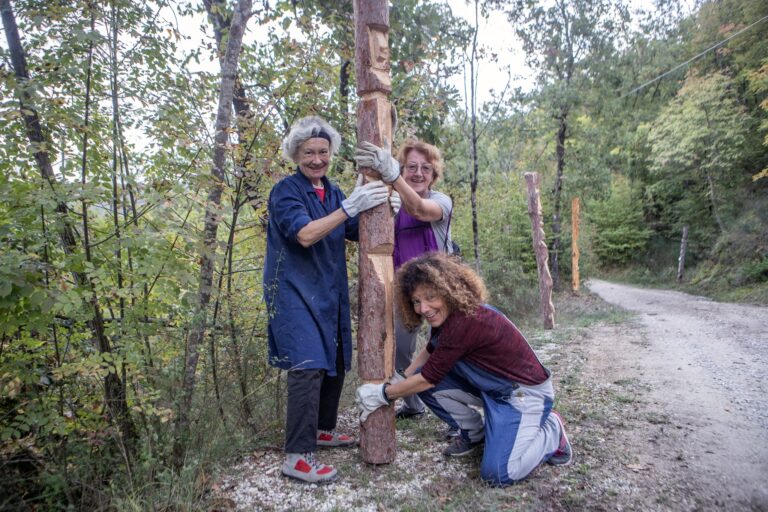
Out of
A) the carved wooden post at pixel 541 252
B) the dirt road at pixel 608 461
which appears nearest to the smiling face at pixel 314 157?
the dirt road at pixel 608 461

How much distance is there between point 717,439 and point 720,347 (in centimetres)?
361

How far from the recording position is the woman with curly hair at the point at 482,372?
7.75 feet

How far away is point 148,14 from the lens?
2.76 m

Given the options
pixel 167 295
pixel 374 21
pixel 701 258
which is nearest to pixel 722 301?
pixel 701 258

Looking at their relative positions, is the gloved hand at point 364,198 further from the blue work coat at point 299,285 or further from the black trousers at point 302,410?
the black trousers at point 302,410

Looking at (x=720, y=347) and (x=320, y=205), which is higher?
(x=320, y=205)

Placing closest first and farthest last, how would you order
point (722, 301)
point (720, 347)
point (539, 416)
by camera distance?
1. point (539, 416)
2. point (720, 347)
3. point (722, 301)

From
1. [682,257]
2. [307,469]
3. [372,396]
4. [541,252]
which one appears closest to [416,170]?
[372,396]

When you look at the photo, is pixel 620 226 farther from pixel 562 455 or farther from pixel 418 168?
pixel 562 455

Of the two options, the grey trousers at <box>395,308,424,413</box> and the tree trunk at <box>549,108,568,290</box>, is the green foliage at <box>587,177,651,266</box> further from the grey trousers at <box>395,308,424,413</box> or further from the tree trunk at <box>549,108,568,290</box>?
the grey trousers at <box>395,308,424,413</box>

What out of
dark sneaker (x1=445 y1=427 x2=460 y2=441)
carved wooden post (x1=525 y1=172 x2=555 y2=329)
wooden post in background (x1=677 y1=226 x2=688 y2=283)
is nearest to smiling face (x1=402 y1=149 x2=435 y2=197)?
dark sneaker (x1=445 y1=427 x2=460 y2=441)

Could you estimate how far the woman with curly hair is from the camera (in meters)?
2.36

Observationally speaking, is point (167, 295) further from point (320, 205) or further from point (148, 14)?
point (148, 14)

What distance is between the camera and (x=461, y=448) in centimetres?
273
